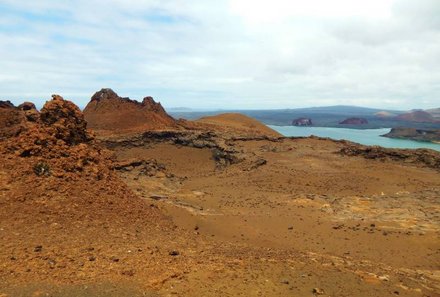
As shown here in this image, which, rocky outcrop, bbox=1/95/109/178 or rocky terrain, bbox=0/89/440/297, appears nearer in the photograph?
rocky terrain, bbox=0/89/440/297

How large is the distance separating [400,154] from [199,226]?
14793mm

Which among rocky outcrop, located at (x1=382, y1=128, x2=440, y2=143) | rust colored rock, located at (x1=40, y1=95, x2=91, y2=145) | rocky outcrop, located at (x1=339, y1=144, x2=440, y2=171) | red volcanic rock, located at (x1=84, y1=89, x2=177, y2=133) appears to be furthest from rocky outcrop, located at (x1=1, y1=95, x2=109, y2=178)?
rocky outcrop, located at (x1=382, y1=128, x2=440, y2=143)

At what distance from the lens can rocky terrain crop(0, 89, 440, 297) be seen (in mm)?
5645

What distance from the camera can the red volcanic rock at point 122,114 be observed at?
28567 millimetres

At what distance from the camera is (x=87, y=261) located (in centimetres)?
594

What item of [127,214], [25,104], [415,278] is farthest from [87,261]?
[25,104]

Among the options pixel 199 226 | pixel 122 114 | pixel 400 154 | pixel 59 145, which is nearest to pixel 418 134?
pixel 400 154

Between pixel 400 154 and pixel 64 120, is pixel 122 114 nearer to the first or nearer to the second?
pixel 400 154

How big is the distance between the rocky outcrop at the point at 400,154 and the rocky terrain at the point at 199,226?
1.29 meters

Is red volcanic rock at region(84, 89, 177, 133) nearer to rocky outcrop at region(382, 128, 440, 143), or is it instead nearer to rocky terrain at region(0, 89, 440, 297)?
rocky terrain at region(0, 89, 440, 297)

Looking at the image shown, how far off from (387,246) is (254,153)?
13050 mm

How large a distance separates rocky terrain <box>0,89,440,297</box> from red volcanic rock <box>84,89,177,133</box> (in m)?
11.5

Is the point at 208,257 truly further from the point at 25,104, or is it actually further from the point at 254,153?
Answer: the point at 25,104

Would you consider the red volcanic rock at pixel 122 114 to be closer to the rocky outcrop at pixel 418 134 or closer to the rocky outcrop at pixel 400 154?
the rocky outcrop at pixel 400 154
